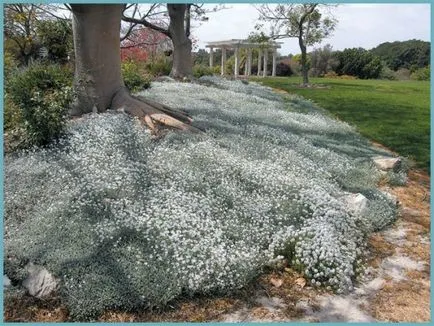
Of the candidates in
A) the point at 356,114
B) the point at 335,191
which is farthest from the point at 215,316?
the point at 356,114

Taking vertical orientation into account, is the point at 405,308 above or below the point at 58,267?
below

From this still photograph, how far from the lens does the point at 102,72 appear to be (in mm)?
8680

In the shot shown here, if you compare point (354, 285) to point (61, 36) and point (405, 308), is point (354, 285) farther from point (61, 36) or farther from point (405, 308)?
point (61, 36)

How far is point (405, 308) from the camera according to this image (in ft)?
15.0

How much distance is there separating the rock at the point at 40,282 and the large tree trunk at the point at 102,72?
13.3 ft

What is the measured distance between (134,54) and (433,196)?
79.2 feet

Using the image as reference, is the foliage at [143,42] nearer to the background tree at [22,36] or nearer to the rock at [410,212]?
the background tree at [22,36]

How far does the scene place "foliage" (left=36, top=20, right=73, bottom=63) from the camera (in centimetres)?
1933


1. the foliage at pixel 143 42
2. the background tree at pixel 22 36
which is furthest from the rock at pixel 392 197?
the foliage at pixel 143 42

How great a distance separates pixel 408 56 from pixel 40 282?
206ft

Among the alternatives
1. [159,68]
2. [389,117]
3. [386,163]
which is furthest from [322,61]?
[386,163]

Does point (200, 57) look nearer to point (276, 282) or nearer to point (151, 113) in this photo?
point (151, 113)

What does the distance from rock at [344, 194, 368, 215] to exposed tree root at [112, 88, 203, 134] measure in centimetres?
319

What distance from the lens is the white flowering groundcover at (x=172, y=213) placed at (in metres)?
4.61
